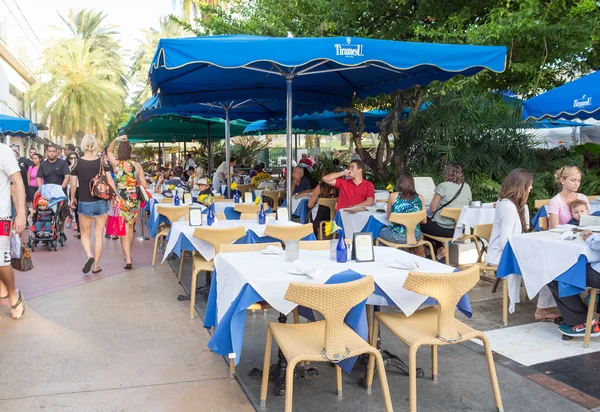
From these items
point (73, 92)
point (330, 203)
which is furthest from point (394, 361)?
point (73, 92)

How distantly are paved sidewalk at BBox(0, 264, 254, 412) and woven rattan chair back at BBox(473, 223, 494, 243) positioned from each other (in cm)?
265

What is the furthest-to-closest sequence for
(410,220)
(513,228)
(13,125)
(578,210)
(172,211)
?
(13,125) → (172,211) → (410,220) → (578,210) → (513,228)

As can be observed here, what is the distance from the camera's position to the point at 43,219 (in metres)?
9.12

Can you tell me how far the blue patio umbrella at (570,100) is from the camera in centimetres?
652

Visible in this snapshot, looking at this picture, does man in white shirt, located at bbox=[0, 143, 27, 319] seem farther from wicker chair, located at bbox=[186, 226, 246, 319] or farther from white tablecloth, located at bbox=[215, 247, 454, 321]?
white tablecloth, located at bbox=[215, 247, 454, 321]

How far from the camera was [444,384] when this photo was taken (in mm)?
3760

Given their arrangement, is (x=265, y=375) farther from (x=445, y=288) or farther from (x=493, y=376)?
(x=493, y=376)

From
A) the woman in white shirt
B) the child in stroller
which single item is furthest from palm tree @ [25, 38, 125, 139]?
the woman in white shirt

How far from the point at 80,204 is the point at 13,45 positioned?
35.7 metres

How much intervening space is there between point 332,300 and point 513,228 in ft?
9.38

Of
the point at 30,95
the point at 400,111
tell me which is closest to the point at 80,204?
the point at 400,111

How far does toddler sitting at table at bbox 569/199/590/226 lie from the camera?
548cm

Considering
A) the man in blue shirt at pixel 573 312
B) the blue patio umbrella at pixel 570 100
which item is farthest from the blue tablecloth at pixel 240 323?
the blue patio umbrella at pixel 570 100

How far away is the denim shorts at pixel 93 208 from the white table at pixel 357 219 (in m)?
2.91
